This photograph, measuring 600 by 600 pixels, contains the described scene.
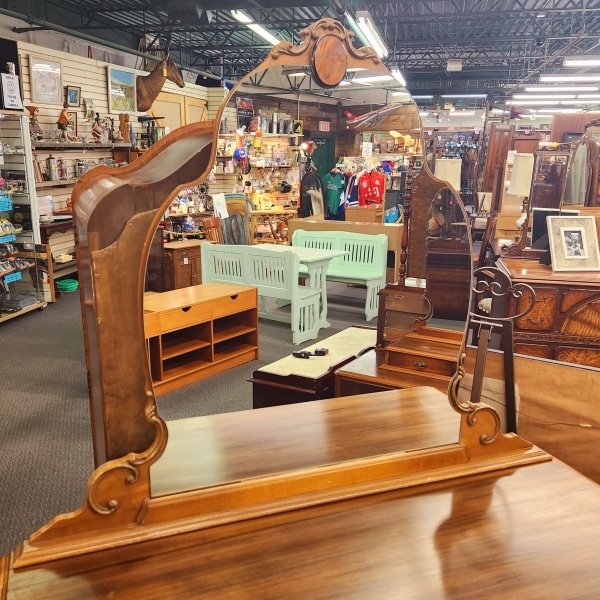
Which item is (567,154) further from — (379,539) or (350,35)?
(379,539)

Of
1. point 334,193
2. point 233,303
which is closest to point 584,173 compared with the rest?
point 233,303

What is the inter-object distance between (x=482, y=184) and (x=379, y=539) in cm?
869

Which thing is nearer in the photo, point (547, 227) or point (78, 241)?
point (78, 241)

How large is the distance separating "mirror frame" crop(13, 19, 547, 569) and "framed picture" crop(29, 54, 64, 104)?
274 inches

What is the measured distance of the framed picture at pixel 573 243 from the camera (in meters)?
3.56

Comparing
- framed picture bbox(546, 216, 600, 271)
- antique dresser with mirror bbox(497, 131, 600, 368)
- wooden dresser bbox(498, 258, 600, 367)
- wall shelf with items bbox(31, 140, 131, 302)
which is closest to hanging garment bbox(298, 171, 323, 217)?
wall shelf with items bbox(31, 140, 131, 302)

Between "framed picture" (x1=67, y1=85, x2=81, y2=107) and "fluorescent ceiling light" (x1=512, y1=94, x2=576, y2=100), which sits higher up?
"fluorescent ceiling light" (x1=512, y1=94, x2=576, y2=100)

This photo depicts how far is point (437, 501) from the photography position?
108cm

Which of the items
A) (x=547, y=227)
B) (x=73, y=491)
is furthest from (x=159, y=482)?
(x=547, y=227)

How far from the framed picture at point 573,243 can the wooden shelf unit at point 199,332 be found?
234 centimetres

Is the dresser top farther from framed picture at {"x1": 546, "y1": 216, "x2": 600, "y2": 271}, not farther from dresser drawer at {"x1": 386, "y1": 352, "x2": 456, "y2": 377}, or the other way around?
dresser drawer at {"x1": 386, "y1": 352, "x2": 456, "y2": 377}

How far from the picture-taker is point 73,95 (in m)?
7.57

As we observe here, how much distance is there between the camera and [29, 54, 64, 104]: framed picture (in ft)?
22.8

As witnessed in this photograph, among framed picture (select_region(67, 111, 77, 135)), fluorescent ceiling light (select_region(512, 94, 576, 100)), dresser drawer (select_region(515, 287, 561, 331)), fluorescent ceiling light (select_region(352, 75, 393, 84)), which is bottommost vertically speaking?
dresser drawer (select_region(515, 287, 561, 331))
